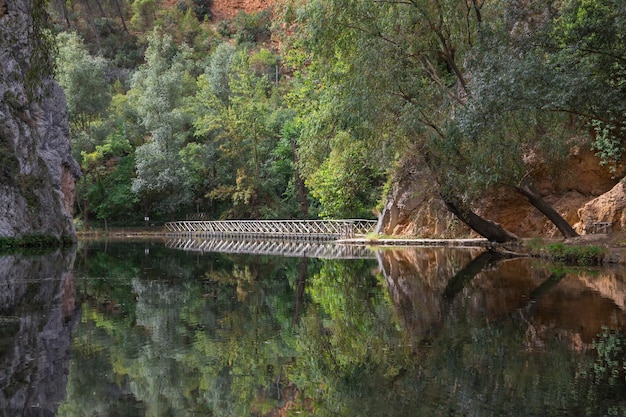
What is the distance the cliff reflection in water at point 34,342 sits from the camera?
5.42 metres

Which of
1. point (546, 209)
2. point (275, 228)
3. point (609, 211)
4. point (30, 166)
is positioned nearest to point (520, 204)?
point (546, 209)

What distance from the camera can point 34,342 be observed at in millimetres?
7676

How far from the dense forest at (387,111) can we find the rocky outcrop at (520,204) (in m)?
0.78

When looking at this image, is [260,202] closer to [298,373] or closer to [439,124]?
[439,124]

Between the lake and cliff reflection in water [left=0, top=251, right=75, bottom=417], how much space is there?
0.07ft

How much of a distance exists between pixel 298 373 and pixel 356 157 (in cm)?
2269

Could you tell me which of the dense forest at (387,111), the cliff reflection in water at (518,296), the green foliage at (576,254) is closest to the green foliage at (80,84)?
the dense forest at (387,111)

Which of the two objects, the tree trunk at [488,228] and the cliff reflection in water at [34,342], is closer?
the cliff reflection in water at [34,342]

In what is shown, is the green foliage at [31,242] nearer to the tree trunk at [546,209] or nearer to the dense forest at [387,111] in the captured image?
the dense forest at [387,111]

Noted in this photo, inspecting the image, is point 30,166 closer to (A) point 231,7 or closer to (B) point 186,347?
(B) point 186,347

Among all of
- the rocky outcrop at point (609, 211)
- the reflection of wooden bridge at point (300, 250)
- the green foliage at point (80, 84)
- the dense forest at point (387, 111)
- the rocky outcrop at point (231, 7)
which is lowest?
the reflection of wooden bridge at point (300, 250)

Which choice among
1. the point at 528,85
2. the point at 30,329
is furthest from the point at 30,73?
the point at 528,85

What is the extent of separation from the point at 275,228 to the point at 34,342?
37424 millimetres

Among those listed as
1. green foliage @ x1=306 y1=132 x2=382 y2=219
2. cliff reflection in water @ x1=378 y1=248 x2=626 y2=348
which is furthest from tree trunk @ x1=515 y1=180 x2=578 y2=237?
green foliage @ x1=306 y1=132 x2=382 y2=219
